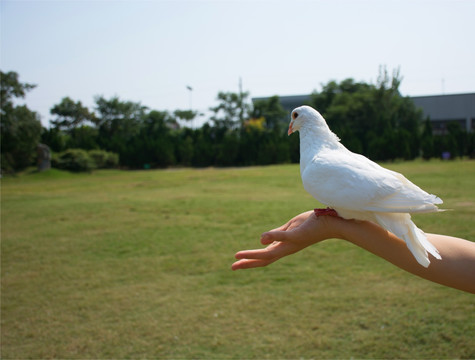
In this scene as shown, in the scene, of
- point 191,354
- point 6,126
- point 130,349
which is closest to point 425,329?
point 191,354

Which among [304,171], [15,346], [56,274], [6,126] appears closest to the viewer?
[304,171]

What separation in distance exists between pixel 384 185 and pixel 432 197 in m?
0.24

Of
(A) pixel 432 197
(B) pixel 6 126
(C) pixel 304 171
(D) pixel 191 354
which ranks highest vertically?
(B) pixel 6 126

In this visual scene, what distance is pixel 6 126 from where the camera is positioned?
86.7 feet

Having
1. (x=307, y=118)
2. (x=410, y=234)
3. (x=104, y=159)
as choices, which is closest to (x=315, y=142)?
(x=307, y=118)

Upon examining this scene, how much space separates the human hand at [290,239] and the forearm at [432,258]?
0.31 feet

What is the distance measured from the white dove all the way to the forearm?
0.08m

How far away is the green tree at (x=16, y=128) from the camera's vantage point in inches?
1039

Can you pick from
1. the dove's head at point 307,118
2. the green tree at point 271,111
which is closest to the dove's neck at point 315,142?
the dove's head at point 307,118

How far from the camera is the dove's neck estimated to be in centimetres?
239

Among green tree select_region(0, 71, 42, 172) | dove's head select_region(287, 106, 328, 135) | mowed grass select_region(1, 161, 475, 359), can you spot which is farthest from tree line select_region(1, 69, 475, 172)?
dove's head select_region(287, 106, 328, 135)

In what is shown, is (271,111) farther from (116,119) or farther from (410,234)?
(410,234)

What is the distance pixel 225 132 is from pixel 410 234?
123ft

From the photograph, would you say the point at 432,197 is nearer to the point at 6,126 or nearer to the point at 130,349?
the point at 130,349
